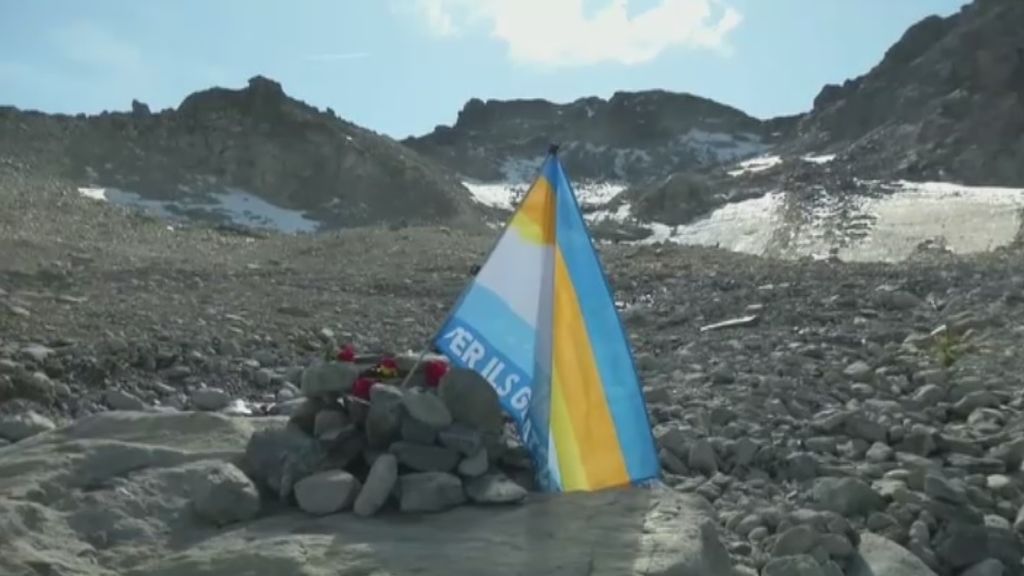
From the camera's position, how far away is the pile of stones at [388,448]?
4473 mm

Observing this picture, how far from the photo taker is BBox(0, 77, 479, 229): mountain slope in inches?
2060

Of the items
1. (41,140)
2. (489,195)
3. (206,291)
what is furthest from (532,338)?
(489,195)

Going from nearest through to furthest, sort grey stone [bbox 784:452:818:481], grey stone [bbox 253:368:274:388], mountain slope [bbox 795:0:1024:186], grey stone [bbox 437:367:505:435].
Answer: grey stone [bbox 437:367:505:435], grey stone [bbox 784:452:818:481], grey stone [bbox 253:368:274:388], mountain slope [bbox 795:0:1024:186]

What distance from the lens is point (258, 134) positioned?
195ft

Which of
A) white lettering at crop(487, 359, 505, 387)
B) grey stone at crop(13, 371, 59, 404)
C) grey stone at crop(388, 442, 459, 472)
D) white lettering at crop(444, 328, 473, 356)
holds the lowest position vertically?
grey stone at crop(388, 442, 459, 472)

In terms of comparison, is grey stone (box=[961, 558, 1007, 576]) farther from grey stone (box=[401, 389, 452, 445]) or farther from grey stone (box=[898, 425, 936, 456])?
grey stone (box=[401, 389, 452, 445])

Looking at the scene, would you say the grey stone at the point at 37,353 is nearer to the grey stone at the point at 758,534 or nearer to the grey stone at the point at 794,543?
the grey stone at the point at 758,534

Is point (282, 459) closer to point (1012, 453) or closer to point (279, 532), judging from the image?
point (279, 532)

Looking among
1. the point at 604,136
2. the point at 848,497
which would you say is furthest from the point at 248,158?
the point at 604,136

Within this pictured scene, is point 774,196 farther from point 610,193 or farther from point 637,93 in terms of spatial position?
point 637,93

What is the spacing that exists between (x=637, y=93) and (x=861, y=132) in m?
39.0

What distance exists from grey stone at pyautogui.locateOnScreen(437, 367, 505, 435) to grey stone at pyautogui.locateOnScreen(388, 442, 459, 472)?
8.9 inches

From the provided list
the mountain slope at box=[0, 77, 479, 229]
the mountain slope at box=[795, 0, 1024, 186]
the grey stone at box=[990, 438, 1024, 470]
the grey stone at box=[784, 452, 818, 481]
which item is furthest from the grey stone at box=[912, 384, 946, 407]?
the mountain slope at box=[795, 0, 1024, 186]

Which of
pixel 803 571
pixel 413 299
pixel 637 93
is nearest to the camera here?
pixel 803 571
